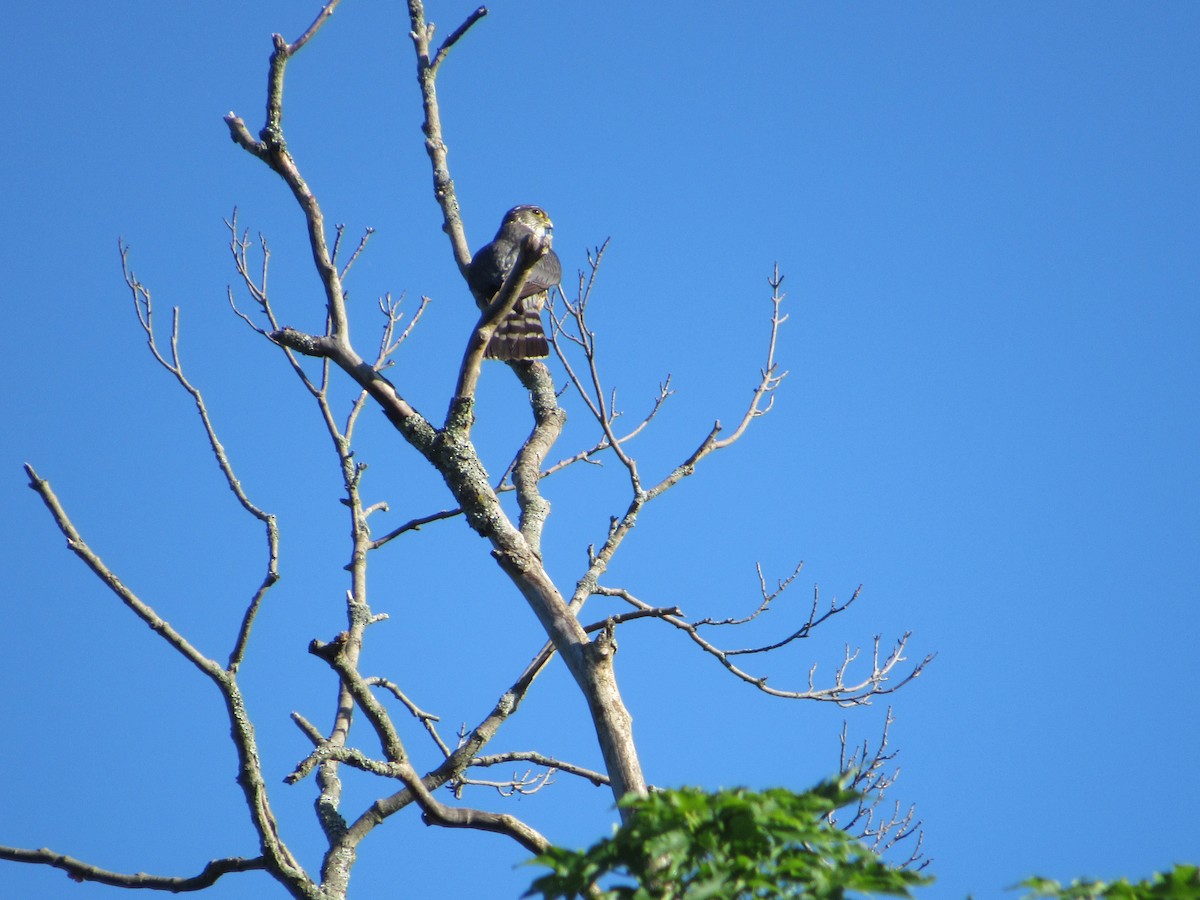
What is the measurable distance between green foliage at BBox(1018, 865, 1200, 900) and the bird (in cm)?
252

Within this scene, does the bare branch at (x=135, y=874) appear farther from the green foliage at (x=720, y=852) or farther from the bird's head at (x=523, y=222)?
the bird's head at (x=523, y=222)

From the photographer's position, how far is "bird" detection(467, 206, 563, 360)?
4.66 m

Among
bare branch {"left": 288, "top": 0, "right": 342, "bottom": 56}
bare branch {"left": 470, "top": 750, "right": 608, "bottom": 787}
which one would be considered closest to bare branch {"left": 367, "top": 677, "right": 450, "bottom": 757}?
bare branch {"left": 470, "top": 750, "right": 608, "bottom": 787}

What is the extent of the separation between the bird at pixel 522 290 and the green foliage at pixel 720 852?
2.27 metres

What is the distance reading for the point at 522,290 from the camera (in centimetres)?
403

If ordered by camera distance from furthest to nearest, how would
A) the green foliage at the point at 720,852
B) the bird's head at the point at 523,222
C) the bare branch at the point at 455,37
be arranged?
the bird's head at the point at 523,222 → the bare branch at the point at 455,37 → the green foliage at the point at 720,852

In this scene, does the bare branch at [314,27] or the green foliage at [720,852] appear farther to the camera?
the bare branch at [314,27]

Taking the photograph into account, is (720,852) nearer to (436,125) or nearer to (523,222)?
(436,125)

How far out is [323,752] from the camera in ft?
9.82


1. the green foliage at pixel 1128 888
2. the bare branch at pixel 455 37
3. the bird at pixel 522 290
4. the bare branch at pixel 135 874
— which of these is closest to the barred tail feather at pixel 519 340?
the bird at pixel 522 290

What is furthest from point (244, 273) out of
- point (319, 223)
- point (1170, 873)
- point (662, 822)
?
point (1170, 873)

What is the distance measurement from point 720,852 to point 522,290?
2.51m

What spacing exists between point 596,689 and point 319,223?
184 centimetres

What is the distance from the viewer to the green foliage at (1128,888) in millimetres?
1881
